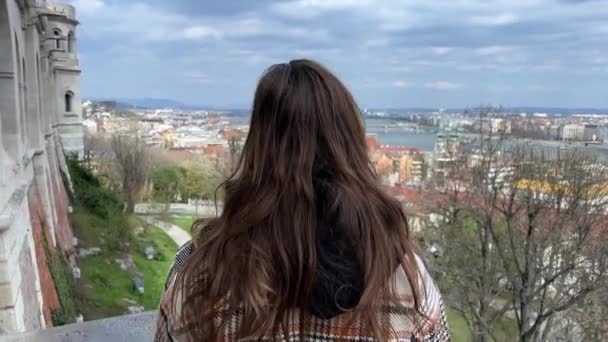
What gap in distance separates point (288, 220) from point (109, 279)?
15851mm

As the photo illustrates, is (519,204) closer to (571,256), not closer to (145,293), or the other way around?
(571,256)

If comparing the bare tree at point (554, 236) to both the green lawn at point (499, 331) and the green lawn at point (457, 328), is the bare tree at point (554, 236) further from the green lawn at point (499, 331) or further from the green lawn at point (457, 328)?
the green lawn at point (457, 328)

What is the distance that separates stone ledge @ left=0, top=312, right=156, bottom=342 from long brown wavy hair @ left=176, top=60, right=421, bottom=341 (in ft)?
1.50

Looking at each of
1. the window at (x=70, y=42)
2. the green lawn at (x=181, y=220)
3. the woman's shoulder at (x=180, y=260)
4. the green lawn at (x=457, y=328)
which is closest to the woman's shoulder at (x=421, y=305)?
the woman's shoulder at (x=180, y=260)

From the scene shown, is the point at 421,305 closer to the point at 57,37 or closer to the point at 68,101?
the point at 57,37

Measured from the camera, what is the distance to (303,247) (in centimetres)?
117

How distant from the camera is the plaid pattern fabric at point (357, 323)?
1.17 meters

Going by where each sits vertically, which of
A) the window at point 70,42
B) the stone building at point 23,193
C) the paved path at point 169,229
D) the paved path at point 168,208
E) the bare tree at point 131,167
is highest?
the window at point 70,42

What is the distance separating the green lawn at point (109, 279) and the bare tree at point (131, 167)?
4.86 metres

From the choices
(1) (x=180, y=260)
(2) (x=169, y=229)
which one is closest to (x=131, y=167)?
(2) (x=169, y=229)

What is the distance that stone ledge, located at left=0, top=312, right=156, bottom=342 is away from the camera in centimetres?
157

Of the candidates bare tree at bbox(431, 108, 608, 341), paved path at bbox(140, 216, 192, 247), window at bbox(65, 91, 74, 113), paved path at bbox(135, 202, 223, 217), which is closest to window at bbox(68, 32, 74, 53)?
window at bbox(65, 91, 74, 113)

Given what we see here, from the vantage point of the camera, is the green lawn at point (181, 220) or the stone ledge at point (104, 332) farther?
the green lawn at point (181, 220)

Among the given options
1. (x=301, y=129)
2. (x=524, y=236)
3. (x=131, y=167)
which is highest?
(x=301, y=129)
